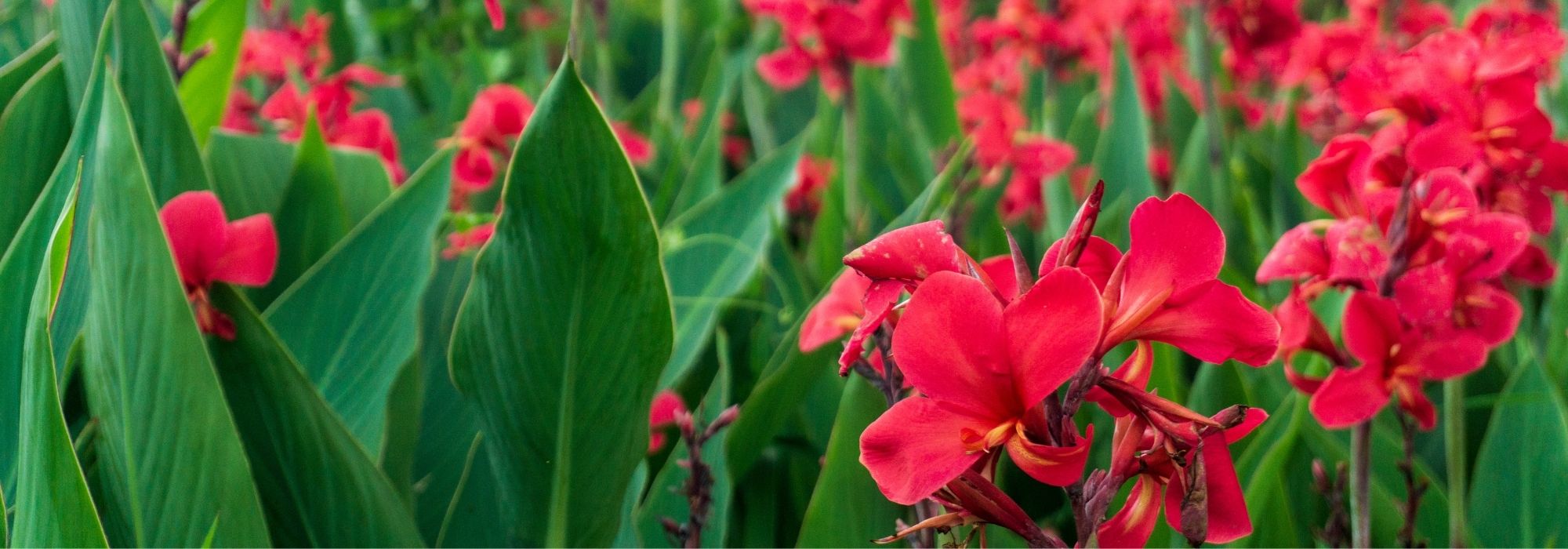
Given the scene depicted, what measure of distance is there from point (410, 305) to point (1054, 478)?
53cm

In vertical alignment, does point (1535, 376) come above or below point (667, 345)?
below

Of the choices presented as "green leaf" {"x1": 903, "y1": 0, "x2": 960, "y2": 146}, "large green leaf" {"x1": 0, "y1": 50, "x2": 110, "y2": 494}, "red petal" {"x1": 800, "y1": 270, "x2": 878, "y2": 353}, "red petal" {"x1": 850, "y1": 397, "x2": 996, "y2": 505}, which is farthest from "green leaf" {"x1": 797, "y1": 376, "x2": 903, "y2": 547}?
"green leaf" {"x1": 903, "y1": 0, "x2": 960, "y2": 146}

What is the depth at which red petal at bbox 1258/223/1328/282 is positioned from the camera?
0.58 meters

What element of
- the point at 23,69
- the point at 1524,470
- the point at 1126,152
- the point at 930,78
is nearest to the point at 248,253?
the point at 23,69

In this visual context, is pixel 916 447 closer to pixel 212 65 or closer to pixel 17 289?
pixel 17 289

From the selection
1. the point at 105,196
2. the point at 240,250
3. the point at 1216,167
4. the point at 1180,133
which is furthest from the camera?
the point at 1180,133

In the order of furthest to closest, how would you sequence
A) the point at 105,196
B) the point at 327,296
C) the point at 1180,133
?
the point at 1180,133 → the point at 327,296 → the point at 105,196

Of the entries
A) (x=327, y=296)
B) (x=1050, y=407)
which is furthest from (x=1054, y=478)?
(x=327, y=296)

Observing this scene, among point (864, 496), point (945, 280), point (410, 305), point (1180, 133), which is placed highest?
point (945, 280)

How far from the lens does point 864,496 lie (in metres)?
0.66

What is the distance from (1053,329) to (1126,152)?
1.09 m

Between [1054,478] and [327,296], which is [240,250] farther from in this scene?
[1054,478]

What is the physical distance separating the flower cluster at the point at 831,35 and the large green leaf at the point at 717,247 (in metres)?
0.19

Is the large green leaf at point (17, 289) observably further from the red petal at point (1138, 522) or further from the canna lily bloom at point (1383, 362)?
the canna lily bloom at point (1383, 362)
